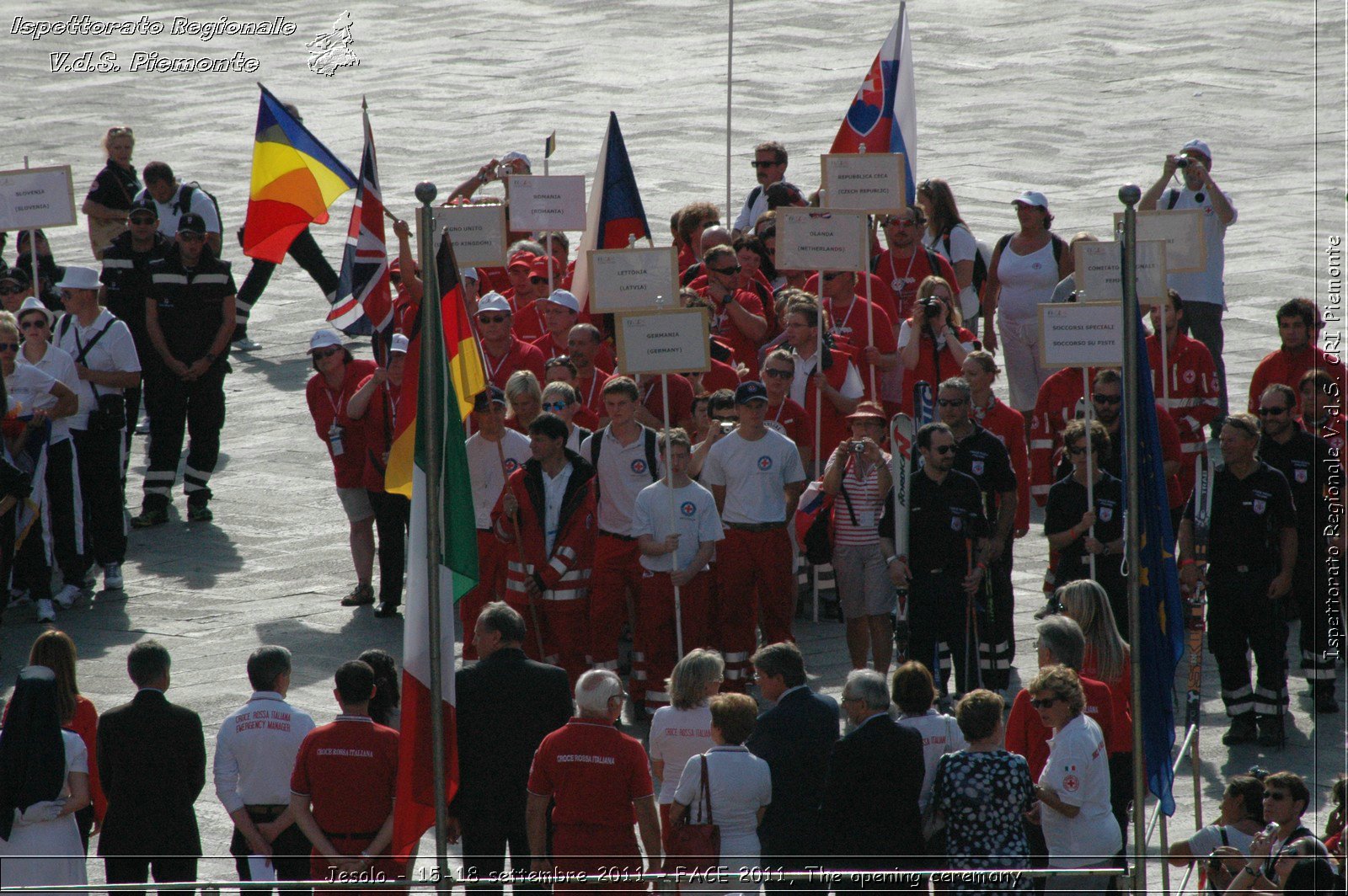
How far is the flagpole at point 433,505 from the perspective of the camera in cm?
674

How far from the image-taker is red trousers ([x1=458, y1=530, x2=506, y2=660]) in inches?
433

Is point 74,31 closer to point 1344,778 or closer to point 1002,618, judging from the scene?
point 1002,618

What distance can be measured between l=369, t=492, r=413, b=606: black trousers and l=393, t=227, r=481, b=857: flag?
4.84 m

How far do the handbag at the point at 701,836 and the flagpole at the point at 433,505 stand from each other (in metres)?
0.99

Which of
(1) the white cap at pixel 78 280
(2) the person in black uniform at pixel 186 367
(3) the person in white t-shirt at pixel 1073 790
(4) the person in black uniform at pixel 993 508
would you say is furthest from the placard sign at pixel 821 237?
(3) the person in white t-shirt at pixel 1073 790

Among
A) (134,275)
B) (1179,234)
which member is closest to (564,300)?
(134,275)

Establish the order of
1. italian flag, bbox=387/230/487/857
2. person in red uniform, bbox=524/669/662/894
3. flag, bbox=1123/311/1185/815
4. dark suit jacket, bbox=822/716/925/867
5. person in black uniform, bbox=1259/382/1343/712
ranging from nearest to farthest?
flag, bbox=1123/311/1185/815
italian flag, bbox=387/230/487/857
dark suit jacket, bbox=822/716/925/867
person in red uniform, bbox=524/669/662/894
person in black uniform, bbox=1259/382/1343/712

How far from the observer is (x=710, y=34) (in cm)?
3052

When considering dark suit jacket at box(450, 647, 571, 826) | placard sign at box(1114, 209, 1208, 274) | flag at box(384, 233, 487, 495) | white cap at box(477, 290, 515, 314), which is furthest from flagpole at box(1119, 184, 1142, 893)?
white cap at box(477, 290, 515, 314)

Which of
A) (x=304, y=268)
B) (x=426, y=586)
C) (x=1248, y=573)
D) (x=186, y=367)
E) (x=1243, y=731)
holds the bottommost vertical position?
(x=1243, y=731)

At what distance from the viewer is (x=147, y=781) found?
7820mm

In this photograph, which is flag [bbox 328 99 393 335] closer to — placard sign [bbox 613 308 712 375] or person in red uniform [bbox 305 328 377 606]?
person in red uniform [bbox 305 328 377 606]

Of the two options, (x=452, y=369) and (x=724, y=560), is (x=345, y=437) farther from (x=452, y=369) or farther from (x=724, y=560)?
(x=452, y=369)

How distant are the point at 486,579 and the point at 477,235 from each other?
11.9ft
